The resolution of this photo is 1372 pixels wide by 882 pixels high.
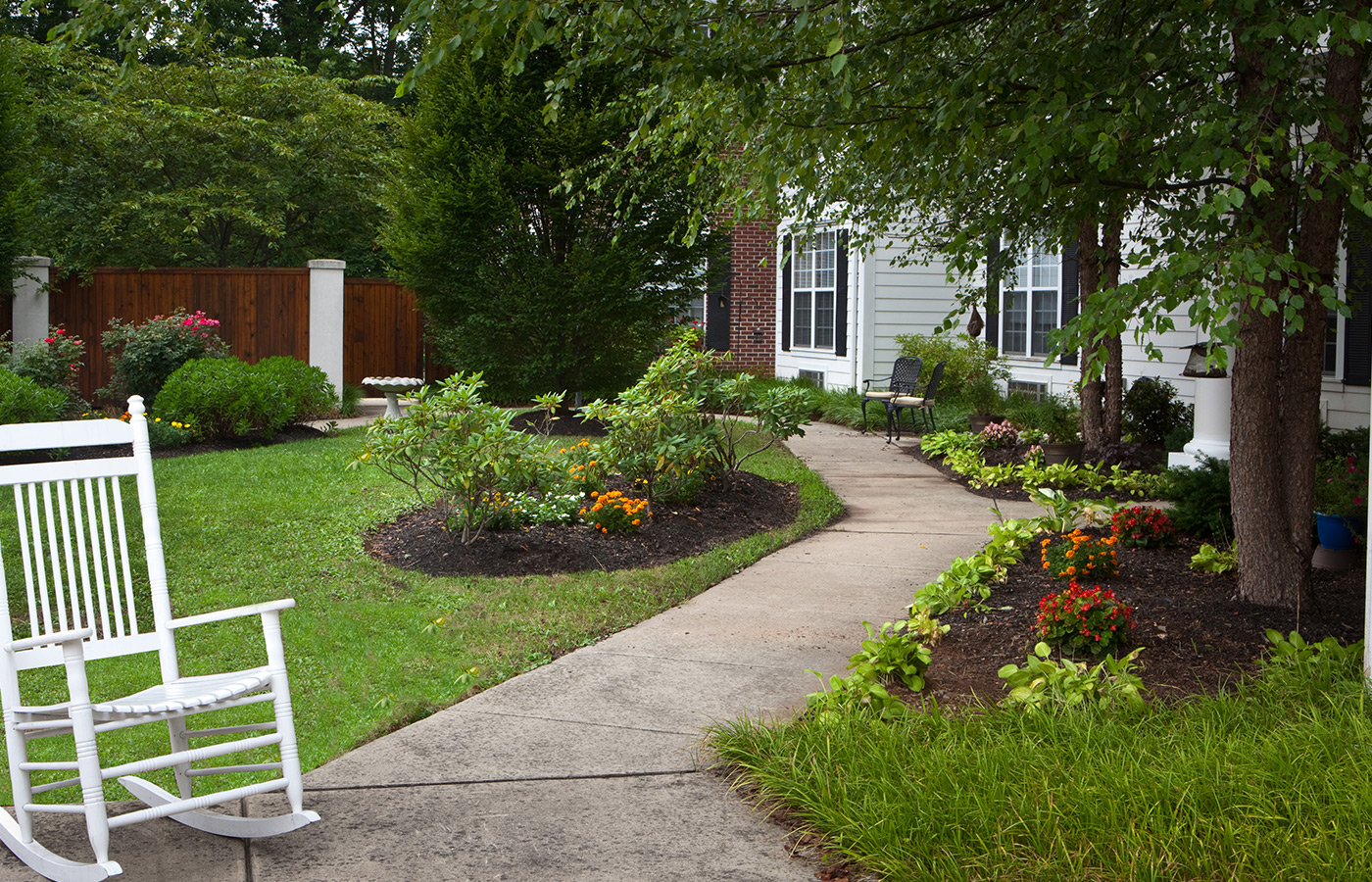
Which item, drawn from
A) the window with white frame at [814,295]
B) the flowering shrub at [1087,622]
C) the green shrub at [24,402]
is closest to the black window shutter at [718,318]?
the window with white frame at [814,295]

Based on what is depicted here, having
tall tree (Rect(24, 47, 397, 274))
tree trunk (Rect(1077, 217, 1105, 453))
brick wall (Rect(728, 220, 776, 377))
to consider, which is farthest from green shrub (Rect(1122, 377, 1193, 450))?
tall tree (Rect(24, 47, 397, 274))

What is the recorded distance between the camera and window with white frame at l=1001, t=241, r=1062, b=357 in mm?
13009

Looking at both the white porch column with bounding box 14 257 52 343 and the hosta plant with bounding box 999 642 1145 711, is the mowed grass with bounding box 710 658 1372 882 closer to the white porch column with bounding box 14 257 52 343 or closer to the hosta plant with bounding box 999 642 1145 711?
the hosta plant with bounding box 999 642 1145 711

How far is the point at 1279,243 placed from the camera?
4582 millimetres

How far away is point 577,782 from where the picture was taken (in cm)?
355

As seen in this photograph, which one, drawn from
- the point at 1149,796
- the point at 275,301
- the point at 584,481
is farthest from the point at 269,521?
the point at 275,301

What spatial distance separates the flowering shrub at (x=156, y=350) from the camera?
12547mm

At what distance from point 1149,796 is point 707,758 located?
1.37 m

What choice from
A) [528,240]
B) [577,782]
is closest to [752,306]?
[528,240]

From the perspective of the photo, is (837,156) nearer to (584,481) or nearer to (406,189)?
(584,481)

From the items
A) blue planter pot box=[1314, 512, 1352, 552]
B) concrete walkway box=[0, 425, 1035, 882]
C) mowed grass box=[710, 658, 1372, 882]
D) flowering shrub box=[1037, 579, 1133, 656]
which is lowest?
concrete walkway box=[0, 425, 1035, 882]

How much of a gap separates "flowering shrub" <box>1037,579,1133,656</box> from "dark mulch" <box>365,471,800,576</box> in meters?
2.80

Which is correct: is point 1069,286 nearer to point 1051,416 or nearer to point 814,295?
point 1051,416

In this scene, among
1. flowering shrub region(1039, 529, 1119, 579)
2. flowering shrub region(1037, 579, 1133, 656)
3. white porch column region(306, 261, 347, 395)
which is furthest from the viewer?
white porch column region(306, 261, 347, 395)
